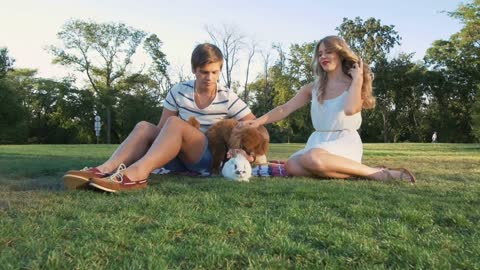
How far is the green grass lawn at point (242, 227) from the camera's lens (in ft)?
5.48

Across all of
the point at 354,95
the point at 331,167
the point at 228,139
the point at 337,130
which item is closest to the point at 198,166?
the point at 228,139

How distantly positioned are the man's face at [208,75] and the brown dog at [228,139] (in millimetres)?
368

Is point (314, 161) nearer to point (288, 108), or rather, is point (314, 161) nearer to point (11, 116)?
point (288, 108)

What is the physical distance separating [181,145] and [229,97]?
0.85 m

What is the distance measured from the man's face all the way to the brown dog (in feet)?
1.21

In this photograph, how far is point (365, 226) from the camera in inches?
85.3

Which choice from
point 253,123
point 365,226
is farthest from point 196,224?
point 253,123

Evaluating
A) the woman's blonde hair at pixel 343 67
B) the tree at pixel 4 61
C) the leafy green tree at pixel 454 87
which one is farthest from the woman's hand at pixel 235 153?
the tree at pixel 4 61

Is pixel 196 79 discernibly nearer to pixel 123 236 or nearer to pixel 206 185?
pixel 206 185

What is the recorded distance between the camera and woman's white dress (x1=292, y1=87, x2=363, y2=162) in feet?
13.5

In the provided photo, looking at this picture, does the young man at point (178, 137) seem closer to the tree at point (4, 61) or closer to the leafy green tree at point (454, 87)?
the leafy green tree at point (454, 87)

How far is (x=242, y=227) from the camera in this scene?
6.89 feet

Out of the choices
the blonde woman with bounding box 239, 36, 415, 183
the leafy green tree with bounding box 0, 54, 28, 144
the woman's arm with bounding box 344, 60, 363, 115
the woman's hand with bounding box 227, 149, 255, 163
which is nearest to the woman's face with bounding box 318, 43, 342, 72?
the blonde woman with bounding box 239, 36, 415, 183

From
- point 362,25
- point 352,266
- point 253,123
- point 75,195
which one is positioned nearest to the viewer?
point 352,266
